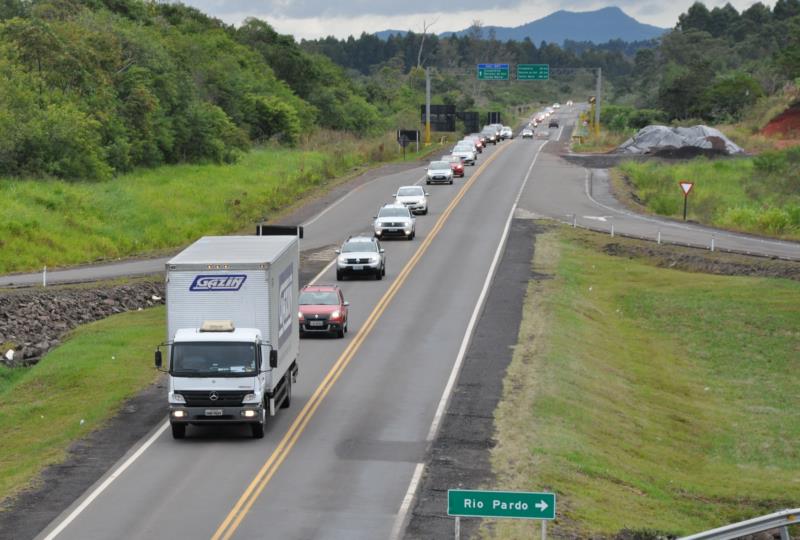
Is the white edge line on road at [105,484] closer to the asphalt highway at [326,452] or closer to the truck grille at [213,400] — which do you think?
the asphalt highway at [326,452]

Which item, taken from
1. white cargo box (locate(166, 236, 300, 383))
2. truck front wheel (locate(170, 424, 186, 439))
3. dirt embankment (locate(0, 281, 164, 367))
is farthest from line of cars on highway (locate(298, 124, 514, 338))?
truck front wheel (locate(170, 424, 186, 439))

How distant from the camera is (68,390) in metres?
32.2

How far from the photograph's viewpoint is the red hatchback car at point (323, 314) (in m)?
37.2

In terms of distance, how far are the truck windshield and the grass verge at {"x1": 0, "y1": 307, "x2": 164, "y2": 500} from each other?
3144mm

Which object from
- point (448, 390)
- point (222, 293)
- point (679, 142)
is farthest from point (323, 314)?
point (679, 142)

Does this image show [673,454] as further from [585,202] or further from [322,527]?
[585,202]

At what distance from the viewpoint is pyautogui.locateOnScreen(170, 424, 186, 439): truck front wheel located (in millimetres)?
26078

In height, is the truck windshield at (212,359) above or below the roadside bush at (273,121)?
below

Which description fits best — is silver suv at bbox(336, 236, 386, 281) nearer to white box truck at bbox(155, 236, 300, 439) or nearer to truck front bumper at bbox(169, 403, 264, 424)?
white box truck at bbox(155, 236, 300, 439)

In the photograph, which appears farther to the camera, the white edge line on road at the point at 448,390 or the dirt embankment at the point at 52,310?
the dirt embankment at the point at 52,310

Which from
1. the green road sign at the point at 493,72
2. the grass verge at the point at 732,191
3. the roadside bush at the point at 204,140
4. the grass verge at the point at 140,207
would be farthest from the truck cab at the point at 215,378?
the green road sign at the point at 493,72

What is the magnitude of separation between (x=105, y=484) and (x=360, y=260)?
82.0 ft

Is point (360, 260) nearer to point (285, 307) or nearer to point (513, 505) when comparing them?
point (285, 307)

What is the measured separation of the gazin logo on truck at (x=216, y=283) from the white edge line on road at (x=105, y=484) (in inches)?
133
